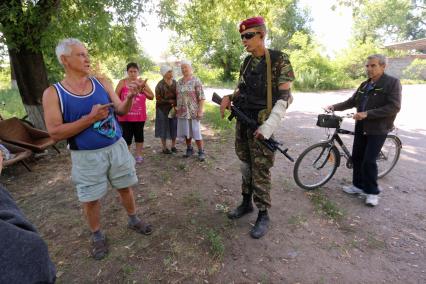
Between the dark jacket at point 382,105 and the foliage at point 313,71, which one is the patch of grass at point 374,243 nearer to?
the dark jacket at point 382,105

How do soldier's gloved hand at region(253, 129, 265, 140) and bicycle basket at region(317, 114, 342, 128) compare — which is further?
bicycle basket at region(317, 114, 342, 128)

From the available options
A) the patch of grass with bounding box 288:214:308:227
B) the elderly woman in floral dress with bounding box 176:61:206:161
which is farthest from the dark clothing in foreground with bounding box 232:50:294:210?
the elderly woman in floral dress with bounding box 176:61:206:161

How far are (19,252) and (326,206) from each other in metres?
3.78

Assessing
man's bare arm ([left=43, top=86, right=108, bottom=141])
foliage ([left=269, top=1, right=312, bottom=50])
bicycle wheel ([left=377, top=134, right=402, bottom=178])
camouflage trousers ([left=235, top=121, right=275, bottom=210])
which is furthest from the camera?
foliage ([left=269, top=1, right=312, bottom=50])

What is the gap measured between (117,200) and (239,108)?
214 centimetres

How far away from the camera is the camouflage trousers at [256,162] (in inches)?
125

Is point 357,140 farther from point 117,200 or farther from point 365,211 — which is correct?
point 117,200

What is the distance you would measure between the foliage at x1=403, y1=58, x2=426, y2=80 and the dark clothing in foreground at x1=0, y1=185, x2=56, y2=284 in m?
26.1

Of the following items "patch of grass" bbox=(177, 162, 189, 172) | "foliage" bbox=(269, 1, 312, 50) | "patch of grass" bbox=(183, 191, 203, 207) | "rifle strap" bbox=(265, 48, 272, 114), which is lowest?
"patch of grass" bbox=(183, 191, 203, 207)

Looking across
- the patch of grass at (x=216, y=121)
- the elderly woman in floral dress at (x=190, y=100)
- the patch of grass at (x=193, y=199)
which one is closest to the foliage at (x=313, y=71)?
the patch of grass at (x=216, y=121)

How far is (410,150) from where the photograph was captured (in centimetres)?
650

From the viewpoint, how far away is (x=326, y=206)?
402cm

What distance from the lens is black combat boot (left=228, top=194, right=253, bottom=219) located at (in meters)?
3.72

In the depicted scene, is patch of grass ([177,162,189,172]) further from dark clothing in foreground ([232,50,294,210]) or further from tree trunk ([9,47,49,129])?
tree trunk ([9,47,49,129])
